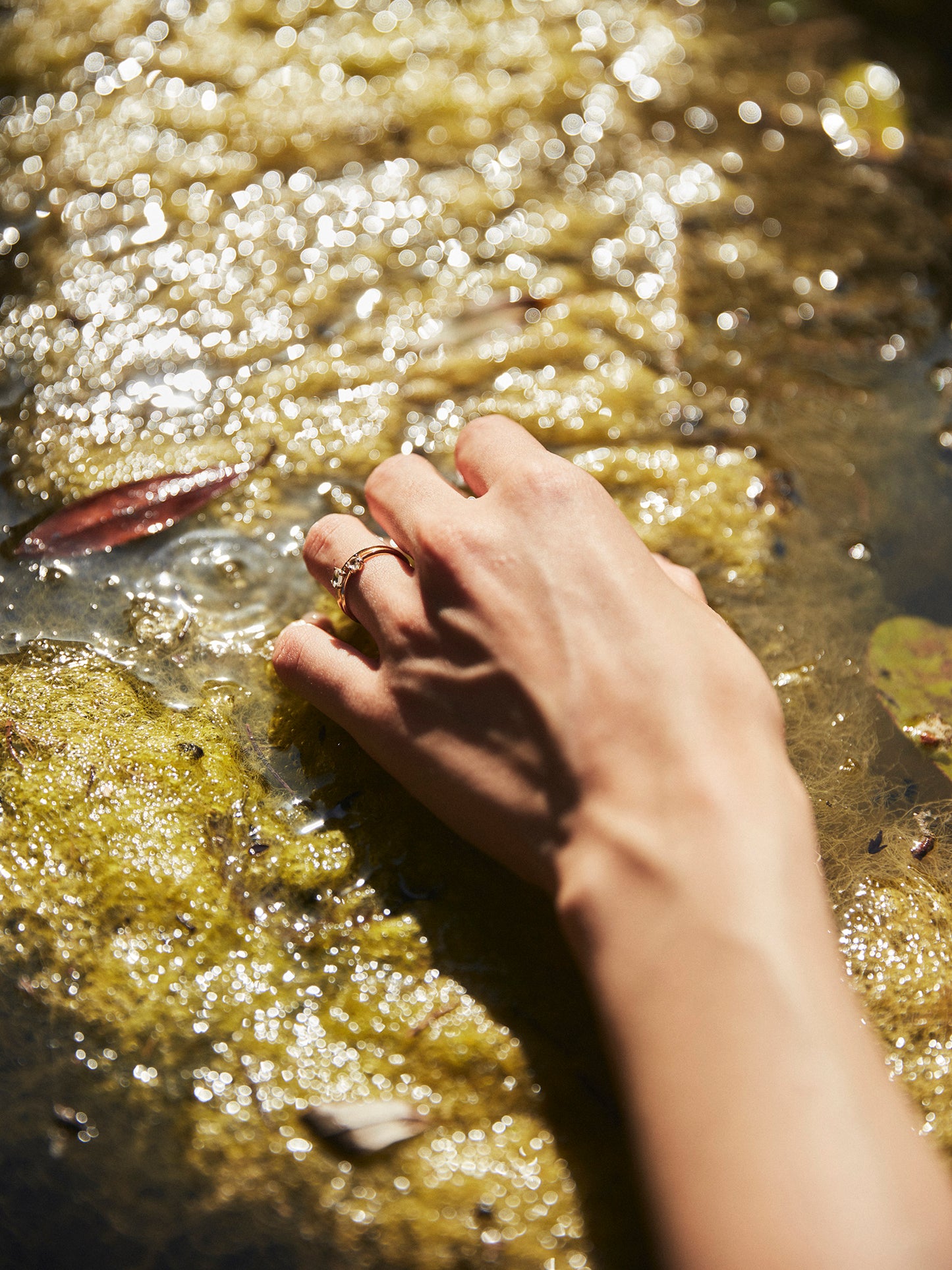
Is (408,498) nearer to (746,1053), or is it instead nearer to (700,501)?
(700,501)

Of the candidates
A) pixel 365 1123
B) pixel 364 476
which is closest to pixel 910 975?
pixel 365 1123

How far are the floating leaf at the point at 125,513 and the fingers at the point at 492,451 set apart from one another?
1.89ft

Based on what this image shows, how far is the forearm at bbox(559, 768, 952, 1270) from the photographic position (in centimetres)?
93

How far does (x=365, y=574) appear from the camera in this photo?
1.51 metres

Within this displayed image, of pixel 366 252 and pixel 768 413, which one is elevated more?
pixel 366 252

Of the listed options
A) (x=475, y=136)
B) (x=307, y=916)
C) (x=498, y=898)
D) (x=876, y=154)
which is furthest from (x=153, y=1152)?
(x=876, y=154)

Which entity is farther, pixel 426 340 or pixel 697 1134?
pixel 426 340

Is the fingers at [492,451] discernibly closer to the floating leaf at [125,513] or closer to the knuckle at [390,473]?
the knuckle at [390,473]

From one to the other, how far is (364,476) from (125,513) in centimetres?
49

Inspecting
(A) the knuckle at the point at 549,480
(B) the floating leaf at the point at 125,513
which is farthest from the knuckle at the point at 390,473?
(B) the floating leaf at the point at 125,513

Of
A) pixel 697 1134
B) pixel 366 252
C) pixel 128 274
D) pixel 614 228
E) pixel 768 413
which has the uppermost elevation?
pixel 128 274

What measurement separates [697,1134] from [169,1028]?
75cm

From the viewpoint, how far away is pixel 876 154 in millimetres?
2701

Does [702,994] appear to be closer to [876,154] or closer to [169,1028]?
[169,1028]
